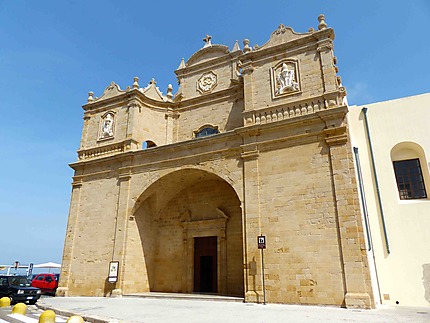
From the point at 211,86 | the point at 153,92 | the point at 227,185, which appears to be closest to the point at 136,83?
the point at 153,92

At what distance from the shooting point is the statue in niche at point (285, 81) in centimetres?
1170

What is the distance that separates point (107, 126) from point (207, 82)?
19.0 ft

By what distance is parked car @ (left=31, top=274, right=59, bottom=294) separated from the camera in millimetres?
15719

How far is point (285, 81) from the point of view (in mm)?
11883

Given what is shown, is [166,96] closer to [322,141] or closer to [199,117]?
[199,117]

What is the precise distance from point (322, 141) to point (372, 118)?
128 inches

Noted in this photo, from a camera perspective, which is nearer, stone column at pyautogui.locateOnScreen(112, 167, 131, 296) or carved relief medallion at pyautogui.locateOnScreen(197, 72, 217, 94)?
stone column at pyautogui.locateOnScreen(112, 167, 131, 296)

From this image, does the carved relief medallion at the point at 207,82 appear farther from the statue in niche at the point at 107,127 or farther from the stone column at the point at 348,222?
the stone column at the point at 348,222

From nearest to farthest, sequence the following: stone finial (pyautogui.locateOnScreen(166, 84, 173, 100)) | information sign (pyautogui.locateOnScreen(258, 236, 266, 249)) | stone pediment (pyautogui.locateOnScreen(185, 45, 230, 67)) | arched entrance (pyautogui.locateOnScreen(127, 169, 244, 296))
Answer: information sign (pyautogui.locateOnScreen(258, 236, 266, 249)), arched entrance (pyautogui.locateOnScreen(127, 169, 244, 296)), stone pediment (pyautogui.locateOnScreen(185, 45, 230, 67)), stone finial (pyautogui.locateOnScreen(166, 84, 173, 100))

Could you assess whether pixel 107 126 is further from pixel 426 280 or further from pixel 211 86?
pixel 426 280

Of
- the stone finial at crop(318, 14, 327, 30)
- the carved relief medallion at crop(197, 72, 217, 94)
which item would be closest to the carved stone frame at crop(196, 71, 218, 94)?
the carved relief medallion at crop(197, 72, 217, 94)

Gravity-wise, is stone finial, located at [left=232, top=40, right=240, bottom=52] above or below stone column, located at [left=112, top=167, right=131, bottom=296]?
above

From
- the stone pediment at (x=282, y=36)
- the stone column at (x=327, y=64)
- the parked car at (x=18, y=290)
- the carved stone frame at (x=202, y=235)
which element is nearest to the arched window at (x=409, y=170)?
the stone column at (x=327, y=64)

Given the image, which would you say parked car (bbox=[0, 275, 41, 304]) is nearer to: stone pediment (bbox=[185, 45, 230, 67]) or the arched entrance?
the arched entrance
